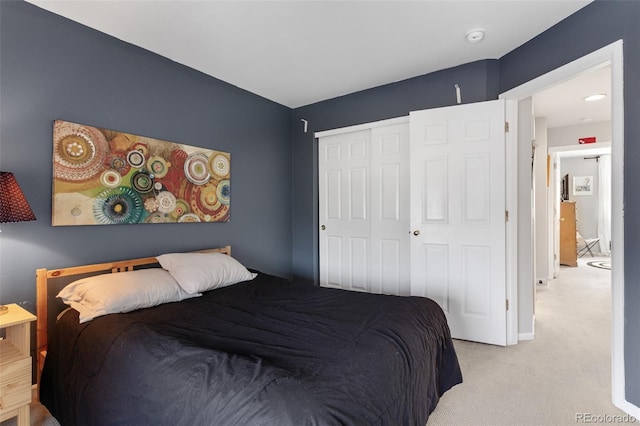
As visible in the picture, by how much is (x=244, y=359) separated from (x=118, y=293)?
1.10 meters

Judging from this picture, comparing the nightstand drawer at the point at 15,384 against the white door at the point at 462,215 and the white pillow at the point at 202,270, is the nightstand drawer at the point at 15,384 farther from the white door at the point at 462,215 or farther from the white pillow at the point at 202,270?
the white door at the point at 462,215

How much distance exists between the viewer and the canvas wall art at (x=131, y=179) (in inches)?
82.0

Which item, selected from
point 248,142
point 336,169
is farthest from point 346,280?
point 248,142

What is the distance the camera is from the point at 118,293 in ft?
6.05

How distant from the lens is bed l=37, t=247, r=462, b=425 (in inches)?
41.3

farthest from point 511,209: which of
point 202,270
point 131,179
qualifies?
point 131,179

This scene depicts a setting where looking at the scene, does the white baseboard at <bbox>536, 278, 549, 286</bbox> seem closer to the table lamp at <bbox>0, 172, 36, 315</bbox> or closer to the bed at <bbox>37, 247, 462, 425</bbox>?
the bed at <bbox>37, 247, 462, 425</bbox>

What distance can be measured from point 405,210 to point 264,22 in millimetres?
2132

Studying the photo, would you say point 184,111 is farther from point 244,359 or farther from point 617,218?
point 617,218

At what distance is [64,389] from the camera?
5.34 ft

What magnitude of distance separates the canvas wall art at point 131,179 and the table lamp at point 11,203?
38 cm

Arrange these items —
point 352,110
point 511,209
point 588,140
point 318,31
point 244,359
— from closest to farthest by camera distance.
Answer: point 244,359 < point 318,31 < point 511,209 < point 352,110 < point 588,140

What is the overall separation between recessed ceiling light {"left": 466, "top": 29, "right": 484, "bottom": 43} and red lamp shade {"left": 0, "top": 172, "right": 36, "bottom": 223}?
3085 mm

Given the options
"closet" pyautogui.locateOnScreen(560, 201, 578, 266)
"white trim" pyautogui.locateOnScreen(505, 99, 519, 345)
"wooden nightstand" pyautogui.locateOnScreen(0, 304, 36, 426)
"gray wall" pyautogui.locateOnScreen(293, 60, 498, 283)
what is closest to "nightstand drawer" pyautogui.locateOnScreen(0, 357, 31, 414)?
"wooden nightstand" pyautogui.locateOnScreen(0, 304, 36, 426)
